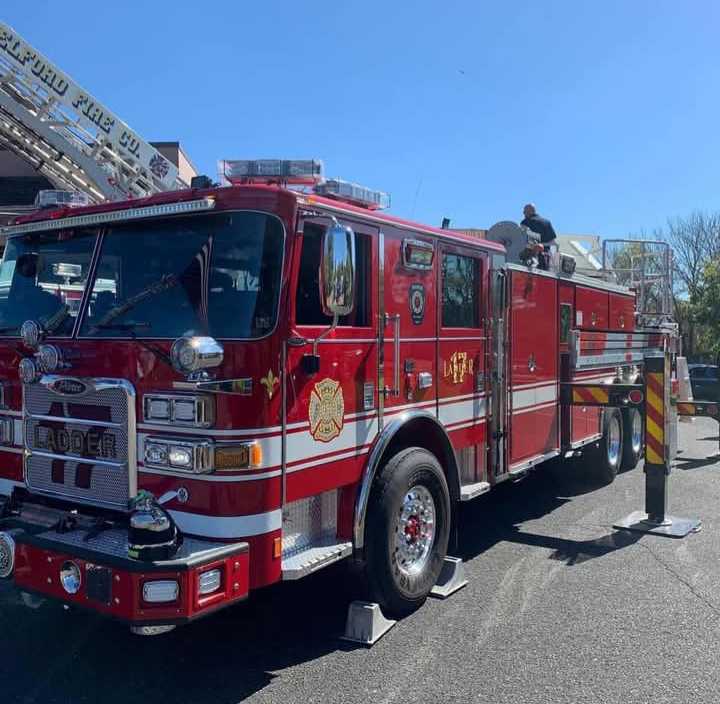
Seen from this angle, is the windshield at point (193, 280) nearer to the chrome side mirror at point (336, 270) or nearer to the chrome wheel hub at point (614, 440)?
the chrome side mirror at point (336, 270)

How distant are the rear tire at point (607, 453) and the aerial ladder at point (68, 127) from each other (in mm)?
6683

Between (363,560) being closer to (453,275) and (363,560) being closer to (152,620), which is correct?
(152,620)

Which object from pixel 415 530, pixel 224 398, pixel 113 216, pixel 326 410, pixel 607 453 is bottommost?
pixel 607 453

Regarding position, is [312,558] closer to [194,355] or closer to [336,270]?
[194,355]

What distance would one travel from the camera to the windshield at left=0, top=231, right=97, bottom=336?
4.27m

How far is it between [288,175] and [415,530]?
2.42 metres

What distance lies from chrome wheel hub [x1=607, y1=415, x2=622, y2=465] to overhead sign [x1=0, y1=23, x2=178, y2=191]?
22.8 ft

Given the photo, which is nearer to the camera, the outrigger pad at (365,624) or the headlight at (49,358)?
the headlight at (49,358)

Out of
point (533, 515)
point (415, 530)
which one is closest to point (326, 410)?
point (415, 530)

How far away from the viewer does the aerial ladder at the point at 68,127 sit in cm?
964

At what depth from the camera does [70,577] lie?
356cm

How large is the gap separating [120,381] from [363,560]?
5.73 feet

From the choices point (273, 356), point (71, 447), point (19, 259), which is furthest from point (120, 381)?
point (19, 259)

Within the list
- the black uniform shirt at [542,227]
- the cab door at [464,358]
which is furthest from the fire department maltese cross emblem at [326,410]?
the black uniform shirt at [542,227]
